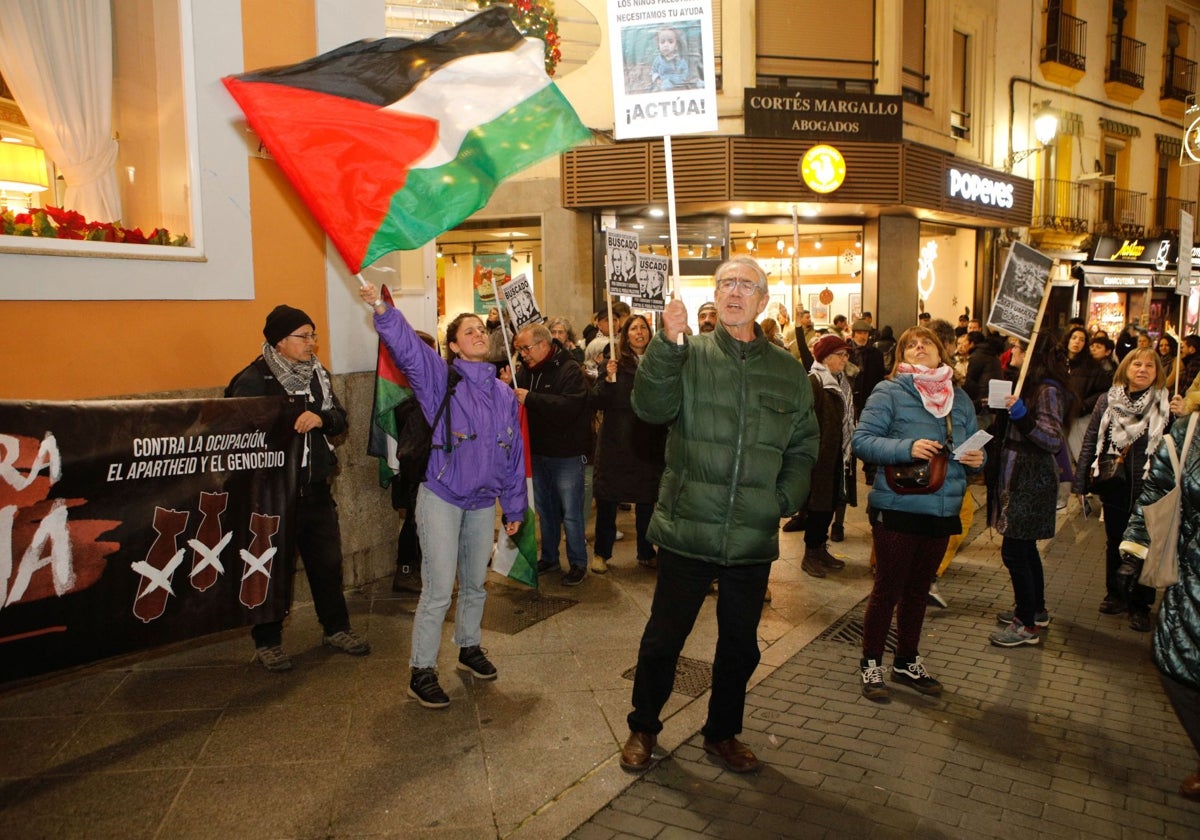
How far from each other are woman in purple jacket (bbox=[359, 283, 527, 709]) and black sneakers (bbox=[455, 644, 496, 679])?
0.29 m

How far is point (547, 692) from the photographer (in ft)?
16.2

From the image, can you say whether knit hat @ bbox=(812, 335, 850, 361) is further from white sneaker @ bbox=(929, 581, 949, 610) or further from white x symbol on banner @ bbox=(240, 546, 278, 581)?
white x symbol on banner @ bbox=(240, 546, 278, 581)

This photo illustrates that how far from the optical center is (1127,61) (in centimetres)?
2619

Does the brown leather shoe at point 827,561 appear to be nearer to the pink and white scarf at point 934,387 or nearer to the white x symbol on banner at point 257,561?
the pink and white scarf at point 934,387

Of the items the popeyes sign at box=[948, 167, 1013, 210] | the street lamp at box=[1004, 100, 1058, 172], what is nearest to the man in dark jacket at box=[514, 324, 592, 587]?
the popeyes sign at box=[948, 167, 1013, 210]

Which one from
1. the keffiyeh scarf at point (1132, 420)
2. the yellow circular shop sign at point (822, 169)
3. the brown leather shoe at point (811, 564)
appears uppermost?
the yellow circular shop sign at point (822, 169)

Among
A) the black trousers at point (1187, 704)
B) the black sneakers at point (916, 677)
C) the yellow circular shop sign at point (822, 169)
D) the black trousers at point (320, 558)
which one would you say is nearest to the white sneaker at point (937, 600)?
the black sneakers at point (916, 677)

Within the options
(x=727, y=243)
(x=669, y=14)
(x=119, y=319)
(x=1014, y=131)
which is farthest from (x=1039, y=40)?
(x=119, y=319)

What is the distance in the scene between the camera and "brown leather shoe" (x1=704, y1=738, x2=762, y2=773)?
4105 millimetres

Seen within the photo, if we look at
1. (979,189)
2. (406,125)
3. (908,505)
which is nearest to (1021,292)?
(908,505)

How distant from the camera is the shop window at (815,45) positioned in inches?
653

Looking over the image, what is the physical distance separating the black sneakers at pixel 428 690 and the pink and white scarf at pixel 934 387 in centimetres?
305

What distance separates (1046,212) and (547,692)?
22711 millimetres

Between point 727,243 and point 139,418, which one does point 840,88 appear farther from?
point 139,418
